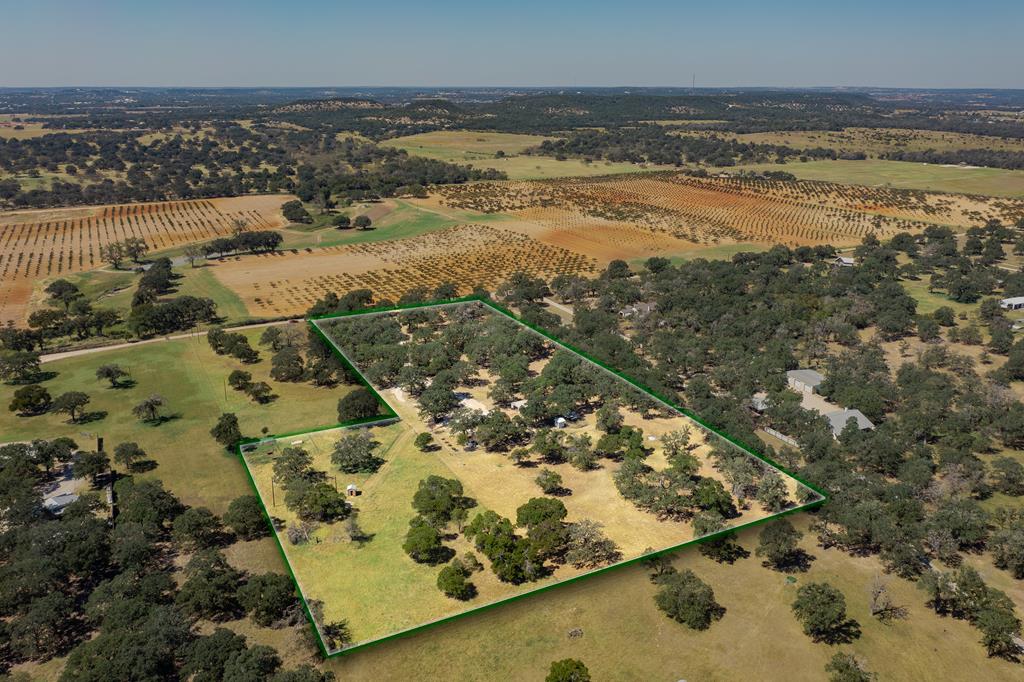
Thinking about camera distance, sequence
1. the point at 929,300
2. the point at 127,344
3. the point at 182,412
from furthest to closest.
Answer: the point at 929,300 → the point at 127,344 → the point at 182,412

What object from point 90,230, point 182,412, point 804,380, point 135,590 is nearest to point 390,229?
point 90,230

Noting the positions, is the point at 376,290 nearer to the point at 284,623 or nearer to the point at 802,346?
the point at 802,346

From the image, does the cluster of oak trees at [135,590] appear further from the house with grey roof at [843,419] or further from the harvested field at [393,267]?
the harvested field at [393,267]

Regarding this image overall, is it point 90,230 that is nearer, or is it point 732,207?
point 90,230

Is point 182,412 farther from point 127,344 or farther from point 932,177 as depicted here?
point 932,177

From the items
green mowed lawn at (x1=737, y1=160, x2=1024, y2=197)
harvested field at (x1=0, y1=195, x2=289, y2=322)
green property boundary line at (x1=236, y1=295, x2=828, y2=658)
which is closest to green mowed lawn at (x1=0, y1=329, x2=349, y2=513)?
green property boundary line at (x1=236, y1=295, x2=828, y2=658)

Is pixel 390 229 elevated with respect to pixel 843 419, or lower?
elevated
